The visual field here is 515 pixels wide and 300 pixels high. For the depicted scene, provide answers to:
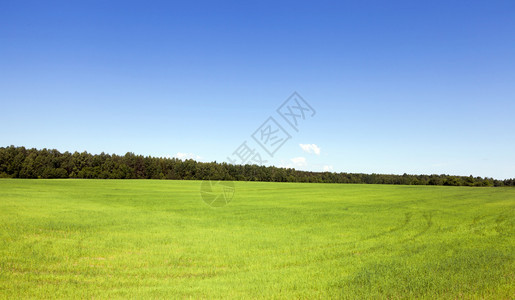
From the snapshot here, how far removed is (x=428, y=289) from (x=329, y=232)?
28.7 ft

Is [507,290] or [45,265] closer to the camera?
[507,290]

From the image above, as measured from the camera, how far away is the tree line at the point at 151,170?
90812mm

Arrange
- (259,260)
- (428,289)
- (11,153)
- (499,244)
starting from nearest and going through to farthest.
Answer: (428,289) < (259,260) < (499,244) < (11,153)

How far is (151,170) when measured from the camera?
110 m

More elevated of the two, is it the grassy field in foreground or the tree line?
the tree line

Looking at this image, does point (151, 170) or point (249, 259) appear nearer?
point (249, 259)

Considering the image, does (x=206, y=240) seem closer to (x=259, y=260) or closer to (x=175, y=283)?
(x=259, y=260)

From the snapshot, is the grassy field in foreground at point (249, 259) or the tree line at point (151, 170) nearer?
the grassy field in foreground at point (249, 259)

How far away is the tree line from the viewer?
298 feet

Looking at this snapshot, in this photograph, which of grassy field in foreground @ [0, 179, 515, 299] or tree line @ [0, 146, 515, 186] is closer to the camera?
grassy field in foreground @ [0, 179, 515, 299]

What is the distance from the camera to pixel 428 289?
8.41 meters

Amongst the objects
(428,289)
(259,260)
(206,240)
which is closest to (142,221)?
(206,240)

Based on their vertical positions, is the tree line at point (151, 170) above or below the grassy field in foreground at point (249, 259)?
above

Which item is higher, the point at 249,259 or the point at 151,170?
the point at 151,170
